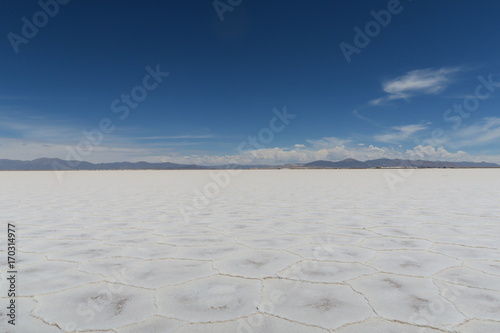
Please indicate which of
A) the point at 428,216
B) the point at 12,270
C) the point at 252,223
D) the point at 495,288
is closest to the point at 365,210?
the point at 428,216

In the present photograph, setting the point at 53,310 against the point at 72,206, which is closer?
the point at 53,310

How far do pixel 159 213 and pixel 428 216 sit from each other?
10.2 feet

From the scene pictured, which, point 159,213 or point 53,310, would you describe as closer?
point 53,310

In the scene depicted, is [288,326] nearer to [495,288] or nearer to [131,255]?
[495,288]

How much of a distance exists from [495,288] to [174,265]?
5.27ft

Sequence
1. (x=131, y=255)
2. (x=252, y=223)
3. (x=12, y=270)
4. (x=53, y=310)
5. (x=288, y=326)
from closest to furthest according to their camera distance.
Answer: (x=288, y=326)
(x=53, y=310)
(x=12, y=270)
(x=131, y=255)
(x=252, y=223)

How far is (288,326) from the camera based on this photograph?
1.03 meters

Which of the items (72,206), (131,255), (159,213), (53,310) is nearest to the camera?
(53,310)

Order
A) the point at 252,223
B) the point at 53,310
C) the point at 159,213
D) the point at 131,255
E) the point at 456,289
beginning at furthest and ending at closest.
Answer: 1. the point at 159,213
2. the point at 252,223
3. the point at 131,255
4. the point at 456,289
5. the point at 53,310

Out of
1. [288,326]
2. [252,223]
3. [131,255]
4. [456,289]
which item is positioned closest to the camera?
[288,326]

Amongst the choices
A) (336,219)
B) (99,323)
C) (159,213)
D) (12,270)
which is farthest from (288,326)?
(159,213)

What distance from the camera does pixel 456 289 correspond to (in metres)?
1.31

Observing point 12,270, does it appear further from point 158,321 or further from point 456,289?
point 456,289

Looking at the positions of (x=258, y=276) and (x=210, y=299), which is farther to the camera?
(x=258, y=276)
